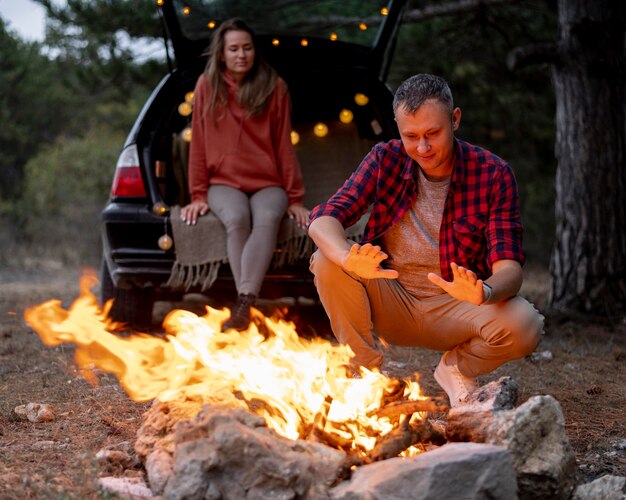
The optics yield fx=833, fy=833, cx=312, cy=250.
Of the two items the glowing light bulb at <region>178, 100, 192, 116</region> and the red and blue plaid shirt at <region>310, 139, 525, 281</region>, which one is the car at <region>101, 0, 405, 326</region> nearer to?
the glowing light bulb at <region>178, 100, 192, 116</region>

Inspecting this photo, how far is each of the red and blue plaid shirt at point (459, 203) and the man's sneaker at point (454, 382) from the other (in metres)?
0.40

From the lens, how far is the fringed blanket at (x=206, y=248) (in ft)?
16.2

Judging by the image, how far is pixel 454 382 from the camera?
11.4 ft

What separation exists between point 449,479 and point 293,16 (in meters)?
5.66

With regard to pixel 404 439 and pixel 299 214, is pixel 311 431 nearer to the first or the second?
pixel 404 439

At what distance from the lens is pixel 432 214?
348cm

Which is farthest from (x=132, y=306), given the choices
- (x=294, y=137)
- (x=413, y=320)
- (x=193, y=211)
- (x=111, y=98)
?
(x=111, y=98)

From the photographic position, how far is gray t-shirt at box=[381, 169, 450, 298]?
3.48 meters

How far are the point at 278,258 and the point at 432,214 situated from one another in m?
1.71

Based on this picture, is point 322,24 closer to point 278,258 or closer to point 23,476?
point 278,258

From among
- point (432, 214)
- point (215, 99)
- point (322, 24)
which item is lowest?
point (432, 214)

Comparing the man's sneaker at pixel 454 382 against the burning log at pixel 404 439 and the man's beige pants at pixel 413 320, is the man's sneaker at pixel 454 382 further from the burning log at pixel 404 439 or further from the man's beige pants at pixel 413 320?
the burning log at pixel 404 439

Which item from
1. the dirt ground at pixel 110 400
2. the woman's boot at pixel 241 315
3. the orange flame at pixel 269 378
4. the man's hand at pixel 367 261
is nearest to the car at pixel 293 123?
the woman's boot at pixel 241 315

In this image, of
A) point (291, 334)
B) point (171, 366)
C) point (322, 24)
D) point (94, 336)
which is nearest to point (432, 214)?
point (291, 334)
